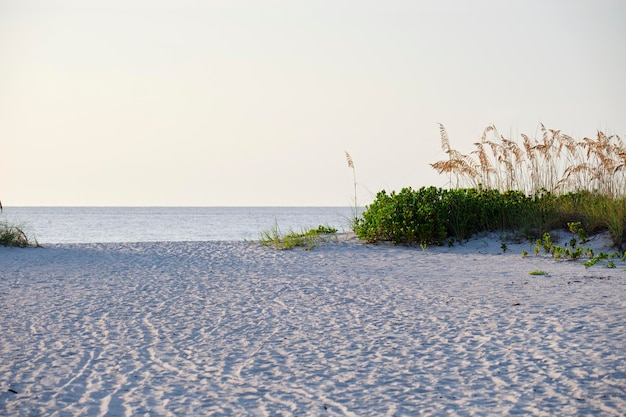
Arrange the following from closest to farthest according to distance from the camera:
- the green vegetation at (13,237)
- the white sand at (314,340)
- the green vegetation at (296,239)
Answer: the white sand at (314,340) < the green vegetation at (296,239) < the green vegetation at (13,237)

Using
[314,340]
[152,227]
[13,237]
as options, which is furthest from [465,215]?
[152,227]

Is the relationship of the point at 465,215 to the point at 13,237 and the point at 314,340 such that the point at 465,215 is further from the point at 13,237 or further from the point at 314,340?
the point at 13,237

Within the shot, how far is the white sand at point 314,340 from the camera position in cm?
402

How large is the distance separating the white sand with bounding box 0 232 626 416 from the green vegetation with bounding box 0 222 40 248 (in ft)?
9.57

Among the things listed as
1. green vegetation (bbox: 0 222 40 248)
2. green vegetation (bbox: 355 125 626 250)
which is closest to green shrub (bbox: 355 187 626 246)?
green vegetation (bbox: 355 125 626 250)

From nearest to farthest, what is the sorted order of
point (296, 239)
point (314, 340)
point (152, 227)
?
point (314, 340) < point (296, 239) < point (152, 227)

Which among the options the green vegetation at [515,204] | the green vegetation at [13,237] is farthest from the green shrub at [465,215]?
the green vegetation at [13,237]

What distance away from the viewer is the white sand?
4.02 metres

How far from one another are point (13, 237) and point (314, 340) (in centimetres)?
856

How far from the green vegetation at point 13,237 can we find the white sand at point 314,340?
292 cm

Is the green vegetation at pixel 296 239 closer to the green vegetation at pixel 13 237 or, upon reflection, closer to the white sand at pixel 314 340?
the white sand at pixel 314 340

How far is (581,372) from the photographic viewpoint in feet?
14.5

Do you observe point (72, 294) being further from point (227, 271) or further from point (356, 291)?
point (356, 291)

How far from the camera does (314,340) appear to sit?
540 cm
